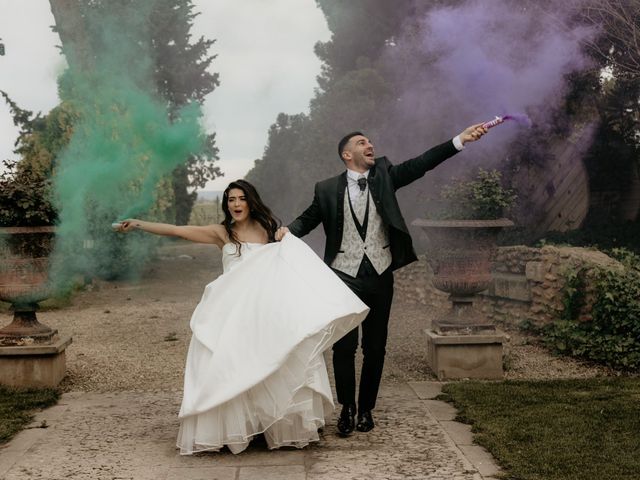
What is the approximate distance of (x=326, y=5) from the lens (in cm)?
1562

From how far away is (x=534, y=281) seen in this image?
25.8 ft

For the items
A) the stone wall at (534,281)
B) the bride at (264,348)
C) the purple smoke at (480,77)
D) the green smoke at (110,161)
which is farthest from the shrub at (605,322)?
the green smoke at (110,161)

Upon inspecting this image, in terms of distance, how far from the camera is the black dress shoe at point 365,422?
179 inches

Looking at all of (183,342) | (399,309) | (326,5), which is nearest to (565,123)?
(399,309)

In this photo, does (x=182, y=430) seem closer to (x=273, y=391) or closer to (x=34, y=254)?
(x=273, y=391)

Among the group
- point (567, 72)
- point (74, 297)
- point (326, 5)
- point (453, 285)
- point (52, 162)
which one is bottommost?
point (74, 297)

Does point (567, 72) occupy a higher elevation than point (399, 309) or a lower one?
higher

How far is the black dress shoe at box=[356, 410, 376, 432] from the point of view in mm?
4547

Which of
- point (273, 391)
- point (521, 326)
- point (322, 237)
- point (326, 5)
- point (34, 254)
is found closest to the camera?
point (273, 391)

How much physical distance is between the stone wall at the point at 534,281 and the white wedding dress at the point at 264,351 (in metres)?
3.54

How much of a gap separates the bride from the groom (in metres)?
0.32

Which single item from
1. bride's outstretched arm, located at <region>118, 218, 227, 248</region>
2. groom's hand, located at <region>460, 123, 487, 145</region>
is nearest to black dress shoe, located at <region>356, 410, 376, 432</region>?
bride's outstretched arm, located at <region>118, 218, 227, 248</region>

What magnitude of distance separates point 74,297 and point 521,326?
23.1 feet

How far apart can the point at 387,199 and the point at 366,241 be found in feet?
0.89
